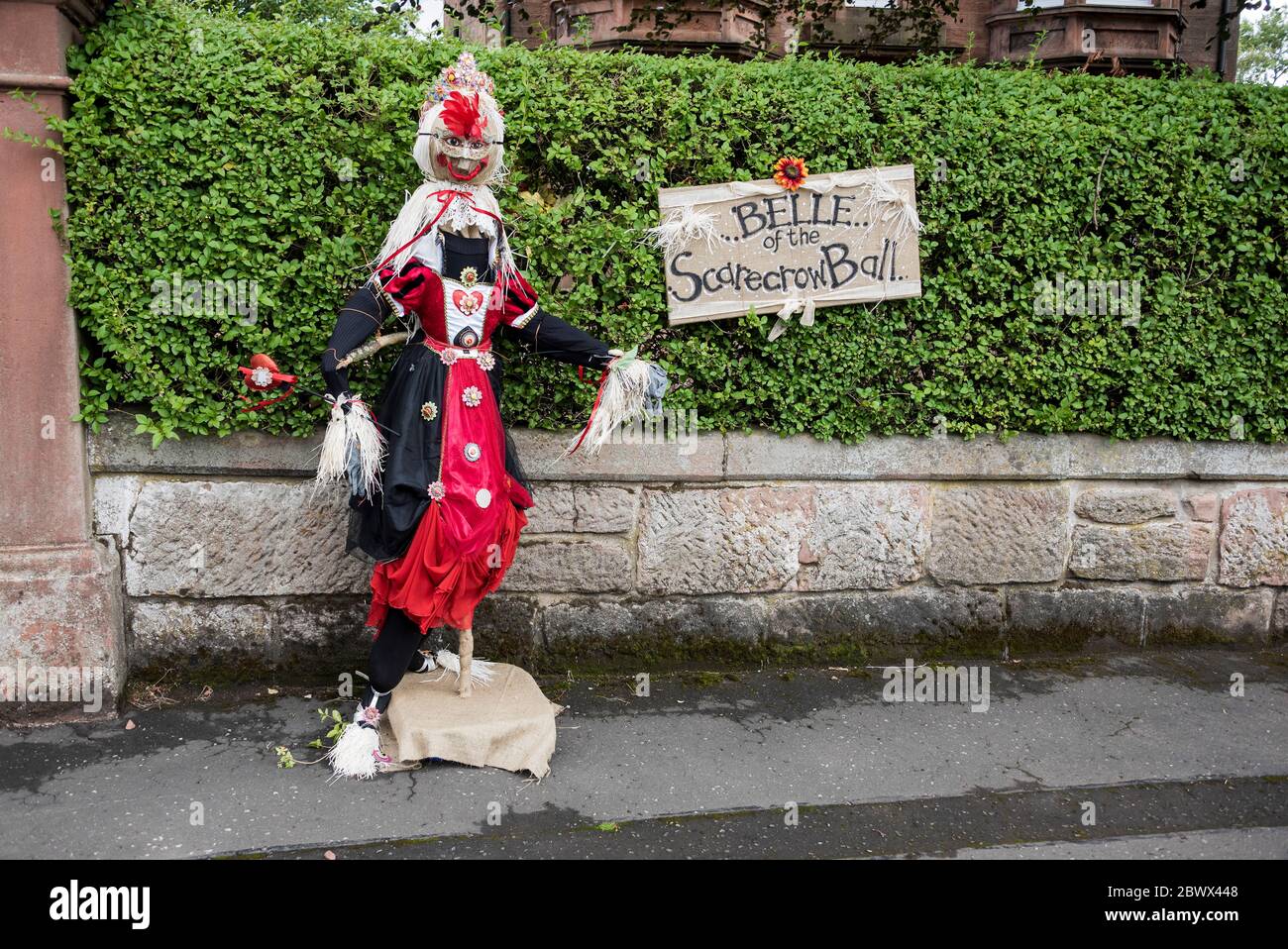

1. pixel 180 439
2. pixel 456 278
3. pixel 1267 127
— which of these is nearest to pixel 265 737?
pixel 180 439

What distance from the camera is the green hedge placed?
4.07 metres

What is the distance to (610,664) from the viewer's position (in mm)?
4840

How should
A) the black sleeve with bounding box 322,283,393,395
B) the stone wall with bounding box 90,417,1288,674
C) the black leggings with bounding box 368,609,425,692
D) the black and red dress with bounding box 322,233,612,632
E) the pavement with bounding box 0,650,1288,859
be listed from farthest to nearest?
1. the stone wall with bounding box 90,417,1288,674
2. the black leggings with bounding box 368,609,425,692
3. the black and red dress with bounding box 322,233,612,632
4. the black sleeve with bounding box 322,283,393,395
5. the pavement with bounding box 0,650,1288,859

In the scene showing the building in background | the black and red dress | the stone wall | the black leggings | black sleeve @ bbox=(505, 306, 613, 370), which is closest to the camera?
the black and red dress

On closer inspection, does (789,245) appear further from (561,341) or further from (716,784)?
(716,784)

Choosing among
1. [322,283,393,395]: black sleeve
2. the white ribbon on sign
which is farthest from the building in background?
[322,283,393,395]: black sleeve

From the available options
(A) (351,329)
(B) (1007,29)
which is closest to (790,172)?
(A) (351,329)

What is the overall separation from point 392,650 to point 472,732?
434mm

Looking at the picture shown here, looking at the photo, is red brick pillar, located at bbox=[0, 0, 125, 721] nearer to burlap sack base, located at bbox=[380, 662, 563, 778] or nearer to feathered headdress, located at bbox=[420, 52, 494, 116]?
burlap sack base, located at bbox=[380, 662, 563, 778]

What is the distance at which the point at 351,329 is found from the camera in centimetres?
363

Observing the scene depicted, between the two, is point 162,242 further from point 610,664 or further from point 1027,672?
point 1027,672

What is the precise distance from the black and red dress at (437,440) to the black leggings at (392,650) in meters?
0.06

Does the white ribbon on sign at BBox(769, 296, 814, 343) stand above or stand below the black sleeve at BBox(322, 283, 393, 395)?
above

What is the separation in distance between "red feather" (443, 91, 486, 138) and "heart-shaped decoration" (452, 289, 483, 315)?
0.56m
